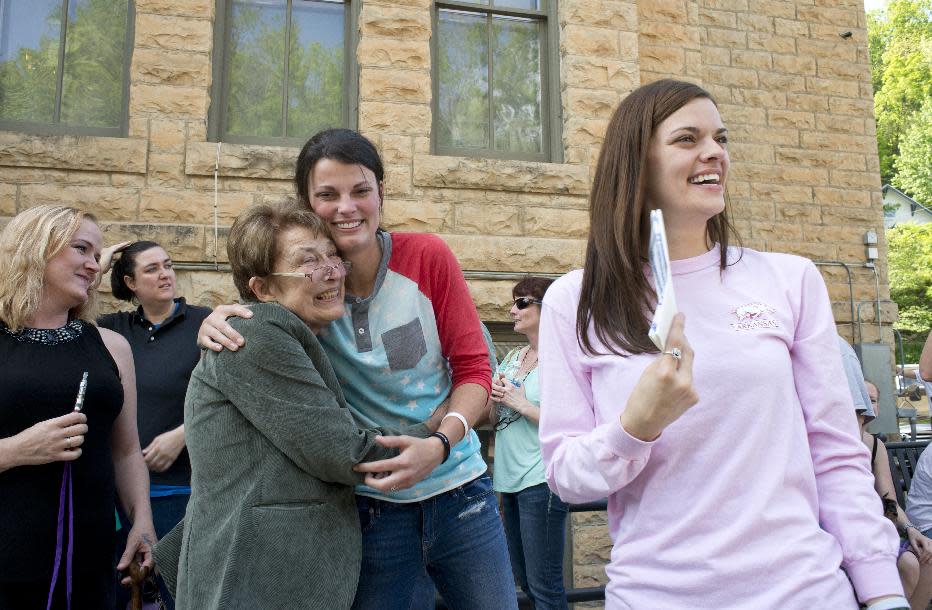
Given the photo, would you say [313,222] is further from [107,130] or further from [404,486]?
[107,130]

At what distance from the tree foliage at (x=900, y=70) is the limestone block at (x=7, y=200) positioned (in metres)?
35.2

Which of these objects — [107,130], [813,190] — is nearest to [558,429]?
[107,130]

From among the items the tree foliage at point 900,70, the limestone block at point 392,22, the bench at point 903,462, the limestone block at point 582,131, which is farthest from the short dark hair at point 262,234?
the tree foliage at point 900,70

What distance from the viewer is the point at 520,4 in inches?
241

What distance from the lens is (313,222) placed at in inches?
86.2

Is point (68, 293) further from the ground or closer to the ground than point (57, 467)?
further from the ground

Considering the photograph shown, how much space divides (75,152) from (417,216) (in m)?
2.40

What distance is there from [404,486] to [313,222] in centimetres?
83

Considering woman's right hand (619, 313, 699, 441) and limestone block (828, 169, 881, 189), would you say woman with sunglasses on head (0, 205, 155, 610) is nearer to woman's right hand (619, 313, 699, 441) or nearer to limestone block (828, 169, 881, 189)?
woman's right hand (619, 313, 699, 441)

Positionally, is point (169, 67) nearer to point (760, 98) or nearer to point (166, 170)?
point (166, 170)

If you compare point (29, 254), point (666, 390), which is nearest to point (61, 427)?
point (29, 254)

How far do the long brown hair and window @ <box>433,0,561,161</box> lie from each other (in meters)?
4.16

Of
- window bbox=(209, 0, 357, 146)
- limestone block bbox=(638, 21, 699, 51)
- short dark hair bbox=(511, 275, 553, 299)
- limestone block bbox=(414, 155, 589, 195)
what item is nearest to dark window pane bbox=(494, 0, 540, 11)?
limestone block bbox=(638, 21, 699, 51)

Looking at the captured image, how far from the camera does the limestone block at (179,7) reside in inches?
204
